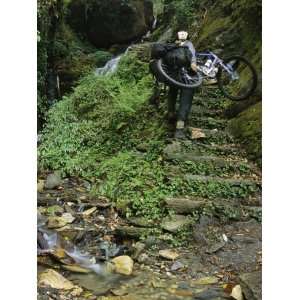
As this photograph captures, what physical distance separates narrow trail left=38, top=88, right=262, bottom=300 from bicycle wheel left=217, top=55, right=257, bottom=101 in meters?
0.23

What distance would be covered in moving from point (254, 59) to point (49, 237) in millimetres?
2205

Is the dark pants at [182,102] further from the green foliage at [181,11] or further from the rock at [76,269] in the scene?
the rock at [76,269]

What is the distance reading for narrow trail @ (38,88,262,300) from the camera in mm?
3439

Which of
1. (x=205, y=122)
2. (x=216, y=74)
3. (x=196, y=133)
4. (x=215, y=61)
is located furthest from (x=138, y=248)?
(x=215, y=61)

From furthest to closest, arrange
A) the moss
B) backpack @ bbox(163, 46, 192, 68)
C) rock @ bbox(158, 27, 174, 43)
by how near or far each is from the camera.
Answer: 1. rock @ bbox(158, 27, 174, 43)
2. backpack @ bbox(163, 46, 192, 68)
3. the moss

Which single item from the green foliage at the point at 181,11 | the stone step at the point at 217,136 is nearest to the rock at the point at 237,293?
the stone step at the point at 217,136

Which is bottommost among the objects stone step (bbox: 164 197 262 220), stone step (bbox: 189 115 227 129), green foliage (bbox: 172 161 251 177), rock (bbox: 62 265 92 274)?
rock (bbox: 62 265 92 274)

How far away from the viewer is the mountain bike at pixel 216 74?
414 cm

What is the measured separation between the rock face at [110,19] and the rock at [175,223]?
187 centimetres

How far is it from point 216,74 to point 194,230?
1.39 metres

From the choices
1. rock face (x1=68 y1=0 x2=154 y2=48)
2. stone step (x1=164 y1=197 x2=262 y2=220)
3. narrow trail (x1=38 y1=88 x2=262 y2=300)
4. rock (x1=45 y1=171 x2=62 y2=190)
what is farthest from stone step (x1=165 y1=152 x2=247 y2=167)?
rock face (x1=68 y1=0 x2=154 y2=48)

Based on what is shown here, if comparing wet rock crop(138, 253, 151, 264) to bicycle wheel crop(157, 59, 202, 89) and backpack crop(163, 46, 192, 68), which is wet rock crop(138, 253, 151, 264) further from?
backpack crop(163, 46, 192, 68)
